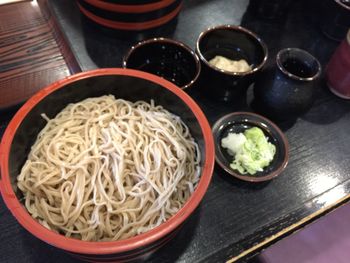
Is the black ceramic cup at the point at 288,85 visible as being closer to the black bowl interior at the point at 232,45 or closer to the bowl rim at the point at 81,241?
the black bowl interior at the point at 232,45

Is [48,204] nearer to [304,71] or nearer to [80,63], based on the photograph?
[80,63]

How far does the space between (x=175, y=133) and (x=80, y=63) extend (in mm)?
572

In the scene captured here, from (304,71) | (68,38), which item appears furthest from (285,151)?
(68,38)

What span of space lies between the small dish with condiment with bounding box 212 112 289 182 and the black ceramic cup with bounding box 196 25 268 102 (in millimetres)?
110

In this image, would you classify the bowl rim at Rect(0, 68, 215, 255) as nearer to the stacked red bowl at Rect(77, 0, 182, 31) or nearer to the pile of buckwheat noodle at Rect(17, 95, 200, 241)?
the pile of buckwheat noodle at Rect(17, 95, 200, 241)

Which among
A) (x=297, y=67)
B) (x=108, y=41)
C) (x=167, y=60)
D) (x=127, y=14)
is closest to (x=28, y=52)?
(x=108, y=41)

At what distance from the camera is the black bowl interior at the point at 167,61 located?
4.17ft

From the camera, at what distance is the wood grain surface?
129 centimetres

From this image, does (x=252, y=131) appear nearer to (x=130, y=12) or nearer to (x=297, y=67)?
(x=297, y=67)

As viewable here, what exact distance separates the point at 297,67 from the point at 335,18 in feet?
1.66

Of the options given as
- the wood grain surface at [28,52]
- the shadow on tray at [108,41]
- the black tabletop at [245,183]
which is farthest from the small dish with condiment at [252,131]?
the wood grain surface at [28,52]

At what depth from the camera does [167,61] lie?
4.41 feet

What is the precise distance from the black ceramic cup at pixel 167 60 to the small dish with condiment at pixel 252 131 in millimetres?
223

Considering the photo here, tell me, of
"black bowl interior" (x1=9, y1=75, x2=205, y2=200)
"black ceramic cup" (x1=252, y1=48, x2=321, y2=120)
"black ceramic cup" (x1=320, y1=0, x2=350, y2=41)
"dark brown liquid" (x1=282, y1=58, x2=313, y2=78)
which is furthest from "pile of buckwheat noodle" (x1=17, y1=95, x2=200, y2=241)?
"black ceramic cup" (x1=320, y1=0, x2=350, y2=41)
